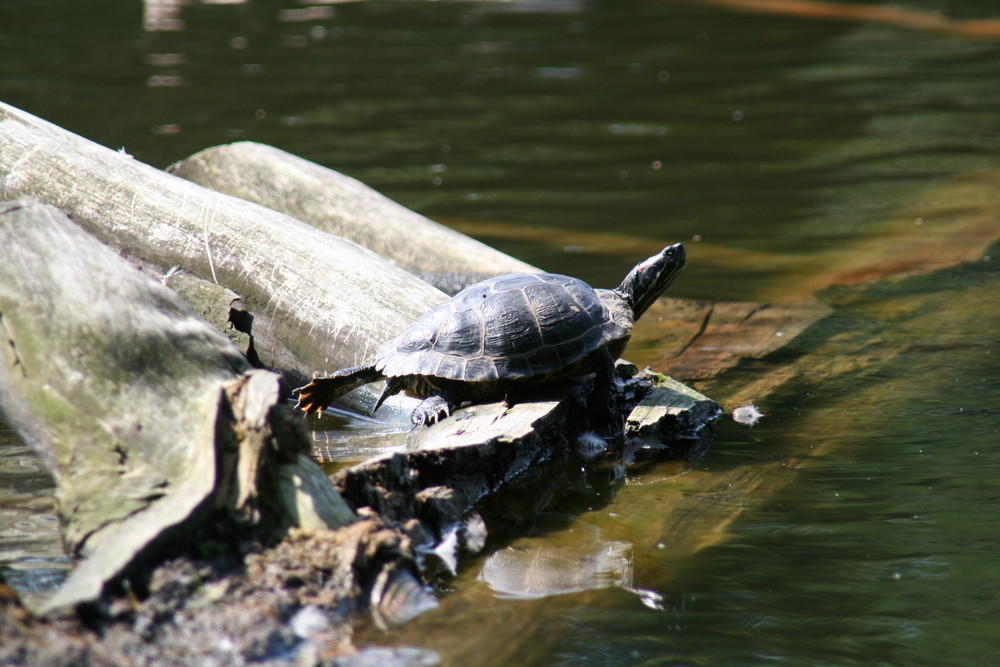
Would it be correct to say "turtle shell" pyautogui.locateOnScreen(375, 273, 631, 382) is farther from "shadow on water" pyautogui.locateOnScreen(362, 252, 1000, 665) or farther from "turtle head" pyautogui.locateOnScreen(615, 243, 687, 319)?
"shadow on water" pyautogui.locateOnScreen(362, 252, 1000, 665)

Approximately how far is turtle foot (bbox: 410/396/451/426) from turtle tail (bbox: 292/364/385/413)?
204mm

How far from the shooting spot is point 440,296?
4707 mm

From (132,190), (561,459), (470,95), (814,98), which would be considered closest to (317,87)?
(470,95)

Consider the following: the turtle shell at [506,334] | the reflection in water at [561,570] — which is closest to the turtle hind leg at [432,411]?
the turtle shell at [506,334]

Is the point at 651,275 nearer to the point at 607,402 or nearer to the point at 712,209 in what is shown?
the point at 607,402

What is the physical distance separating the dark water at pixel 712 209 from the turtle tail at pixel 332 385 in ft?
3.38

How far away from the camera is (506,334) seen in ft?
12.8

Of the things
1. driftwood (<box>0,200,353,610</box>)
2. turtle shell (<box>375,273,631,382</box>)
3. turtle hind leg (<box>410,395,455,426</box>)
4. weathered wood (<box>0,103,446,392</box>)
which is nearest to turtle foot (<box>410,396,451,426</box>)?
turtle hind leg (<box>410,395,455,426</box>)

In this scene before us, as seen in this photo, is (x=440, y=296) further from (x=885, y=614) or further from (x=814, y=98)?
(x=814, y=98)

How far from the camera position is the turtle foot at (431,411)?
4.02 meters

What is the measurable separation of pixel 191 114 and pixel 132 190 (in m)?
6.33

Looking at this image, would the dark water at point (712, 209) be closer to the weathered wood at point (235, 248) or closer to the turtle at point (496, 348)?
the turtle at point (496, 348)

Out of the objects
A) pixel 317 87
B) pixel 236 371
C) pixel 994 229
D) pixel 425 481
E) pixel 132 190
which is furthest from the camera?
pixel 317 87

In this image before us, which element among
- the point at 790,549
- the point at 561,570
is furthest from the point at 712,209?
the point at 561,570
